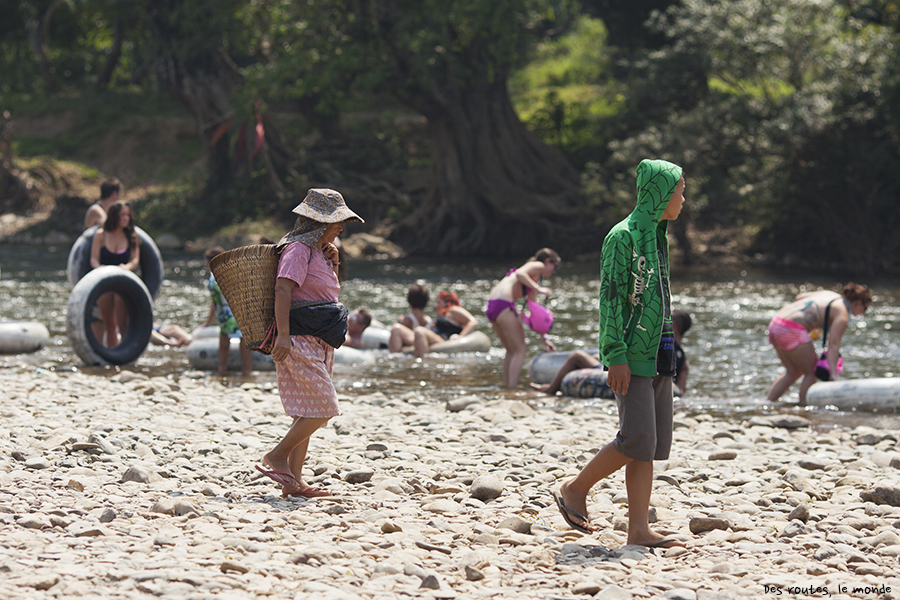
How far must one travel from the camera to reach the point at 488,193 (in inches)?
1191

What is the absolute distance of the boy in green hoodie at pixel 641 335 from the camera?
4559 mm

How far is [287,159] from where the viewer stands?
35.3 meters

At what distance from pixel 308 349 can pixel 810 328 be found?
20.6ft

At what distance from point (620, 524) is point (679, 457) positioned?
2.11m

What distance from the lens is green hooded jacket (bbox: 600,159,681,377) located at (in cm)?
455

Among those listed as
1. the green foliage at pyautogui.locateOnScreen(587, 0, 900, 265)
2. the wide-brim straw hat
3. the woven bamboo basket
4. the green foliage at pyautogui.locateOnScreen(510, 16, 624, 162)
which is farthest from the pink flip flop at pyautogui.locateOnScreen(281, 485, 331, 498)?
the green foliage at pyautogui.locateOnScreen(510, 16, 624, 162)

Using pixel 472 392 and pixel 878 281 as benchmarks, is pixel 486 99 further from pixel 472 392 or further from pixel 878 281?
pixel 472 392

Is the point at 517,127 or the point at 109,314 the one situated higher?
the point at 517,127

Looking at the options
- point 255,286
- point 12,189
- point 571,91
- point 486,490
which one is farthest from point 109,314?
point 571,91

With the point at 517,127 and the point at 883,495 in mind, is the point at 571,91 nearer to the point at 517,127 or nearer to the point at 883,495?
the point at 517,127

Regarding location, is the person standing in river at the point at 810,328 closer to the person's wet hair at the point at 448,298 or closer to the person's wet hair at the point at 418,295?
the person's wet hair at the point at 418,295

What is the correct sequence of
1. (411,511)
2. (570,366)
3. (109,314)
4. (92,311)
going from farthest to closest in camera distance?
(109,314) < (92,311) < (570,366) < (411,511)

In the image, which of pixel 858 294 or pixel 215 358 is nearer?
pixel 858 294

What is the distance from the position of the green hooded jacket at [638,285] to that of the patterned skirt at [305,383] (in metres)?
1.74
